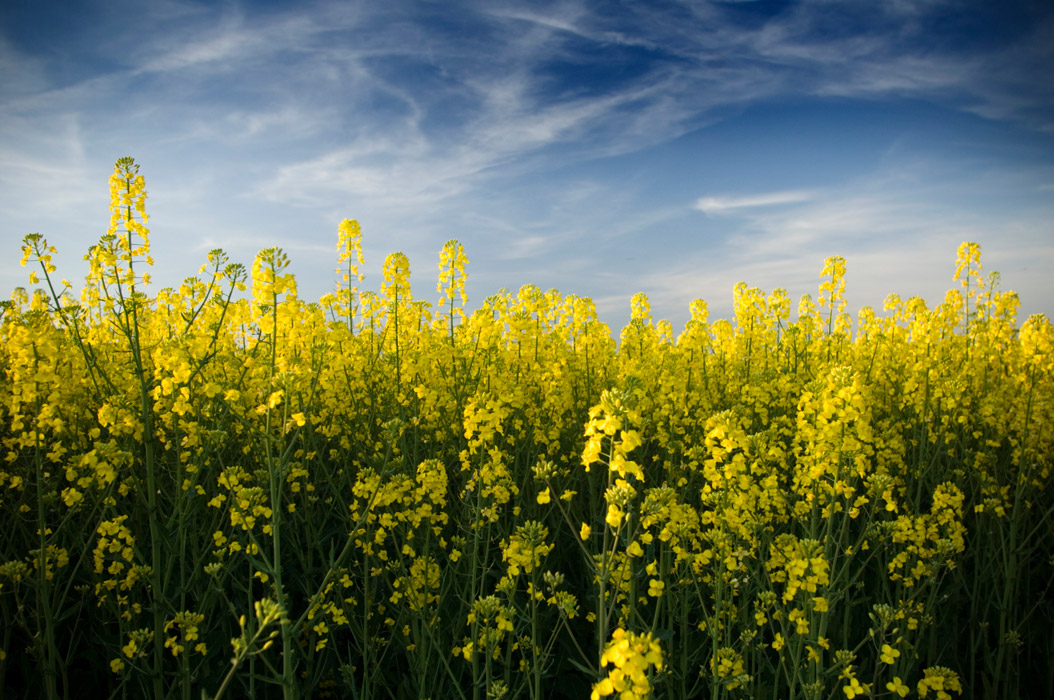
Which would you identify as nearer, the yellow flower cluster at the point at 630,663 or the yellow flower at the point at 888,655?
the yellow flower cluster at the point at 630,663

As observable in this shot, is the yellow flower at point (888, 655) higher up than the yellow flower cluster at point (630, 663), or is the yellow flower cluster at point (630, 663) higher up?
the yellow flower cluster at point (630, 663)

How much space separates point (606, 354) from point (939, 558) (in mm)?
4144

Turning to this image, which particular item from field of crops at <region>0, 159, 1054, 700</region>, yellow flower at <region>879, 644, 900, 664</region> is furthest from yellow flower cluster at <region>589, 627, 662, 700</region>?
yellow flower at <region>879, 644, 900, 664</region>

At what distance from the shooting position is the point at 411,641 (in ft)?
13.7

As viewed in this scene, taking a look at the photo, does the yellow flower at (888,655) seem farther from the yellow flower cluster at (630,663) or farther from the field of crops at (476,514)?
the yellow flower cluster at (630,663)

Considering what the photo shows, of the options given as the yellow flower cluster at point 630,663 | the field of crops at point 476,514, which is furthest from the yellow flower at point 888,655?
the yellow flower cluster at point 630,663

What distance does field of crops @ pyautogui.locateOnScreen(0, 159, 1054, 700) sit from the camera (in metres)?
3.14

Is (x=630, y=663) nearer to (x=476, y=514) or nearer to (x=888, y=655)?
(x=476, y=514)

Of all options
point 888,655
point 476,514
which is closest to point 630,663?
point 476,514

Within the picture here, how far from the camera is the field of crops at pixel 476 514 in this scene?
10.3 ft

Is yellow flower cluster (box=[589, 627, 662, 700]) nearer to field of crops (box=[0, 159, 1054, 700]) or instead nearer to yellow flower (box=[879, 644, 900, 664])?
field of crops (box=[0, 159, 1054, 700])

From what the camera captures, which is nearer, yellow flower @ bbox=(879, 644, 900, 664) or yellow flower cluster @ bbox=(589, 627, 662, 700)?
yellow flower cluster @ bbox=(589, 627, 662, 700)

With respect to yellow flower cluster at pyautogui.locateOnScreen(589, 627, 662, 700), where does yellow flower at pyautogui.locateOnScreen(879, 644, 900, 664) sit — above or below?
below

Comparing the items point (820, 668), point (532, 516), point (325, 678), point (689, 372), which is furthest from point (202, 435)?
→ point (689, 372)
